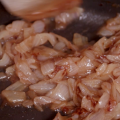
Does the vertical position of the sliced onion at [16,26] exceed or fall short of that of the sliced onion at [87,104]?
it exceeds it

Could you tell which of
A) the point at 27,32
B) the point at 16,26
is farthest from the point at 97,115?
the point at 16,26

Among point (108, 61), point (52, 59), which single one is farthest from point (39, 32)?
point (108, 61)

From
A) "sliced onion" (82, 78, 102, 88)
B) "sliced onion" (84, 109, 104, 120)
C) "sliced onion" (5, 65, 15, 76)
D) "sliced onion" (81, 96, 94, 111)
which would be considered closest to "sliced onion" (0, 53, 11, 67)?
"sliced onion" (5, 65, 15, 76)

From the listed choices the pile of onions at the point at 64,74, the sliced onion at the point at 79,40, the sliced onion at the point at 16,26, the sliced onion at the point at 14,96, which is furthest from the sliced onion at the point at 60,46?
the sliced onion at the point at 14,96

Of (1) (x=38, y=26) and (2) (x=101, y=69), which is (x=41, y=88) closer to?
(2) (x=101, y=69)

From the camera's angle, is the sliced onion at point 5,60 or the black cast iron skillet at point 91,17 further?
the black cast iron skillet at point 91,17

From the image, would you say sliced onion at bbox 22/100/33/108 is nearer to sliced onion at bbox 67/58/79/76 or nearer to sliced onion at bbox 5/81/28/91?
sliced onion at bbox 5/81/28/91

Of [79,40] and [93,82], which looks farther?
[79,40]

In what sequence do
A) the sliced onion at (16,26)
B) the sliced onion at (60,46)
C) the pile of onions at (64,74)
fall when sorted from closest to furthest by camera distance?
the pile of onions at (64,74), the sliced onion at (60,46), the sliced onion at (16,26)

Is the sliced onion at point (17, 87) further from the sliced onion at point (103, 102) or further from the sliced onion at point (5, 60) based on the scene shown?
the sliced onion at point (103, 102)

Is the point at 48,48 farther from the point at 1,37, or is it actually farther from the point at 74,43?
the point at 1,37

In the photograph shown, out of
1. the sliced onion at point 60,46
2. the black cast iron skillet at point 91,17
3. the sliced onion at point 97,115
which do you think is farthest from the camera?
the black cast iron skillet at point 91,17
